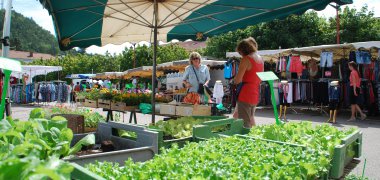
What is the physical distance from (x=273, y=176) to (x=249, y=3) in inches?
138

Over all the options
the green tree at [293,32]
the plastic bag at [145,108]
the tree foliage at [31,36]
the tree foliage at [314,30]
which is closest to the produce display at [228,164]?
the plastic bag at [145,108]

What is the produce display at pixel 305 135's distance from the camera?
2084 mm

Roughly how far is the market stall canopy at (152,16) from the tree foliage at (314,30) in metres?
17.3

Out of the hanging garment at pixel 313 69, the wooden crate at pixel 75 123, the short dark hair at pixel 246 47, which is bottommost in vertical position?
the wooden crate at pixel 75 123

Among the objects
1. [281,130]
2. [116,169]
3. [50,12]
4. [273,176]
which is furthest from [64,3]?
[273,176]

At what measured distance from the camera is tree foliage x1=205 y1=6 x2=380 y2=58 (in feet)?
77.9

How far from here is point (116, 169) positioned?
51.9 inches

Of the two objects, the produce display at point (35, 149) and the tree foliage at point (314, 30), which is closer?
the produce display at point (35, 149)

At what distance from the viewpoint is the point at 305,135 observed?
2379 mm

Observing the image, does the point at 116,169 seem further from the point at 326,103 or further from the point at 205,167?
the point at 326,103

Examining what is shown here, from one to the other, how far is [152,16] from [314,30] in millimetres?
22980

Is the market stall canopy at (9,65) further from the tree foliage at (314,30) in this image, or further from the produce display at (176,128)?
the tree foliage at (314,30)

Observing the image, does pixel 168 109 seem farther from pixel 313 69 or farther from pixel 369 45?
pixel 313 69

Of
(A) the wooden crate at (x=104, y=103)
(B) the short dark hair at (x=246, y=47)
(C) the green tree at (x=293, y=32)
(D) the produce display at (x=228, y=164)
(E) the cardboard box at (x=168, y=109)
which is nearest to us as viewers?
(D) the produce display at (x=228, y=164)
